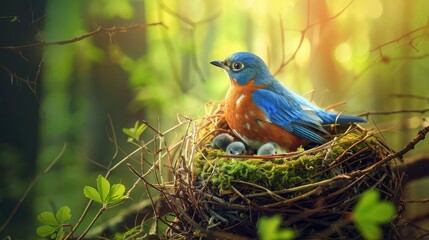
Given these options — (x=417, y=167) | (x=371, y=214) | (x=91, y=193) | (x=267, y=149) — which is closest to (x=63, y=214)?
(x=91, y=193)

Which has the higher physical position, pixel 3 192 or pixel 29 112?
pixel 29 112

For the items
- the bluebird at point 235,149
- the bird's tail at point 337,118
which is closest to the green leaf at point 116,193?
the bluebird at point 235,149

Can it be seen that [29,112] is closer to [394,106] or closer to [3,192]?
[3,192]

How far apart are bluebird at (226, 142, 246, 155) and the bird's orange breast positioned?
0.13 metres

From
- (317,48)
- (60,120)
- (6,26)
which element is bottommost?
(60,120)

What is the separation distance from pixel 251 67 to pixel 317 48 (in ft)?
4.58

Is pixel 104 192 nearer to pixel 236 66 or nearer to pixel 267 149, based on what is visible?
pixel 267 149

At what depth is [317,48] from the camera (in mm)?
3594

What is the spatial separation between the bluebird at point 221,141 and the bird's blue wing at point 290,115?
0.21 meters

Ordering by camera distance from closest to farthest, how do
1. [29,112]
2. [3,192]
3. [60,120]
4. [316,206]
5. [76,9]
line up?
[316,206]
[29,112]
[3,192]
[76,9]
[60,120]

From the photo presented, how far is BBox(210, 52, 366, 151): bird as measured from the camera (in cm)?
225

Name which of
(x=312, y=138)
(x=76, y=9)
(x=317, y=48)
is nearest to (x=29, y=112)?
(x=76, y=9)

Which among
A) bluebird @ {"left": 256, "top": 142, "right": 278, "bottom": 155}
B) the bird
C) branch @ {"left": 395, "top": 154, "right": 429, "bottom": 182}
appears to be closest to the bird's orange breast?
the bird

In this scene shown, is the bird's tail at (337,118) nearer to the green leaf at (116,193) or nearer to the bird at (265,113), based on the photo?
the bird at (265,113)
